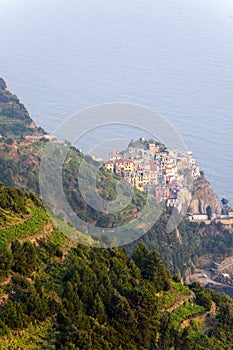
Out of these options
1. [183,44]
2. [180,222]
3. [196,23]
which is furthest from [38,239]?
[196,23]

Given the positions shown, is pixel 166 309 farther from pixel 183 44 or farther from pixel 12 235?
pixel 183 44

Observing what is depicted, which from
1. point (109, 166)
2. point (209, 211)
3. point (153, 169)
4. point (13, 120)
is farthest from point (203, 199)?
point (13, 120)

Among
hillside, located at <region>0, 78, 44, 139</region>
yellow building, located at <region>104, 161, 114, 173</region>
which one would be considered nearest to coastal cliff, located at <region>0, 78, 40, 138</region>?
hillside, located at <region>0, 78, 44, 139</region>

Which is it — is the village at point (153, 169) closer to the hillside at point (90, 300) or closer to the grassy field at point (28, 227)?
the grassy field at point (28, 227)

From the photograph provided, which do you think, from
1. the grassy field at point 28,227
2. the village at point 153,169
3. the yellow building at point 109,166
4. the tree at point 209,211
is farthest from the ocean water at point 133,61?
the grassy field at point 28,227

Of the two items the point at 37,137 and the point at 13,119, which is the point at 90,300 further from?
the point at 13,119

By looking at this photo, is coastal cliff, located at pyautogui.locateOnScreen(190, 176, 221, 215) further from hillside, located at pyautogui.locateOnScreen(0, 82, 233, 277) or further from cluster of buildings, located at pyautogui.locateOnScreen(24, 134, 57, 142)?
cluster of buildings, located at pyautogui.locateOnScreen(24, 134, 57, 142)
